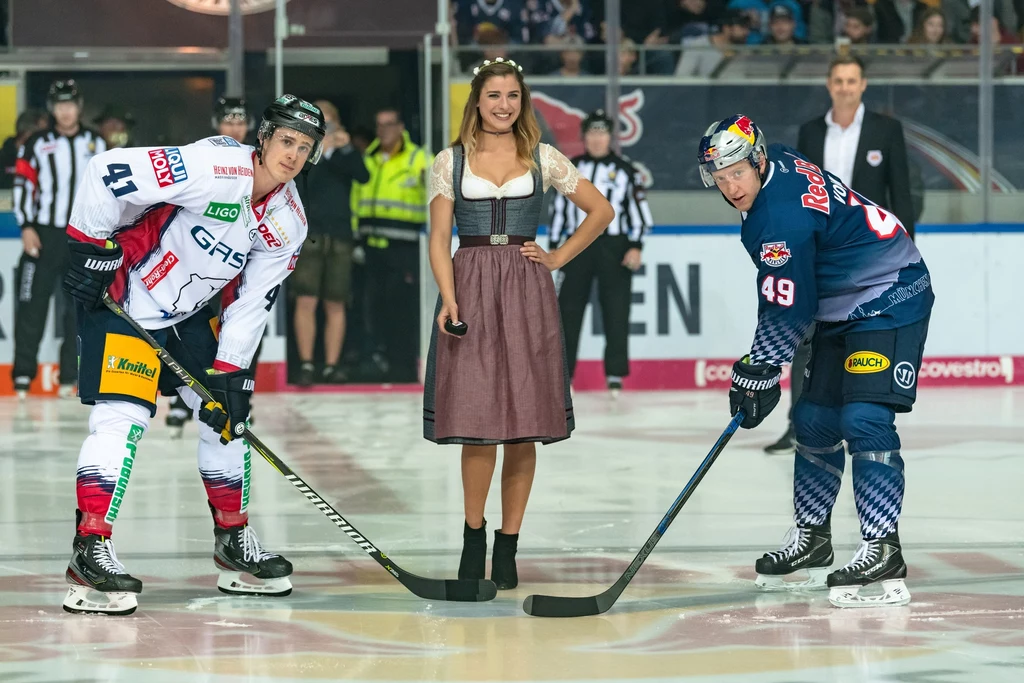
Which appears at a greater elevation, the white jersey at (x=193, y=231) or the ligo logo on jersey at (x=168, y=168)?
the ligo logo on jersey at (x=168, y=168)

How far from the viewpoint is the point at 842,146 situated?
5.70m

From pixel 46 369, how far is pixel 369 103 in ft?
7.39

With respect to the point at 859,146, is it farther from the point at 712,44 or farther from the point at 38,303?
the point at 38,303

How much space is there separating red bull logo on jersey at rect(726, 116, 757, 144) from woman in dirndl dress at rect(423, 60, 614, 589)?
0.45 m

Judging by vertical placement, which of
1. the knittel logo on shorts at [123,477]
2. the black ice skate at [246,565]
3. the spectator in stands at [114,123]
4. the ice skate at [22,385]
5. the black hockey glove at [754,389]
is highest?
the spectator in stands at [114,123]

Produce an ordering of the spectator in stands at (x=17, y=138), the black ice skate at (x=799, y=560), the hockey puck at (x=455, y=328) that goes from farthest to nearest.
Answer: the spectator in stands at (x=17, y=138) < the black ice skate at (x=799, y=560) < the hockey puck at (x=455, y=328)

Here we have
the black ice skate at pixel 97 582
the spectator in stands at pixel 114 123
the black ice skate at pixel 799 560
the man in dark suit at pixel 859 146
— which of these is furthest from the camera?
the spectator in stands at pixel 114 123

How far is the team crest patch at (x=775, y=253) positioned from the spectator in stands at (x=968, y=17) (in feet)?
18.6

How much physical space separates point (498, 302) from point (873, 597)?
3.65ft

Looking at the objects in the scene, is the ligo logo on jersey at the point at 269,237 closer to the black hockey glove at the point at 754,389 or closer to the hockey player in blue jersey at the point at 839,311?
the hockey player in blue jersey at the point at 839,311

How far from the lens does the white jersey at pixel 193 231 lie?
11.5ft

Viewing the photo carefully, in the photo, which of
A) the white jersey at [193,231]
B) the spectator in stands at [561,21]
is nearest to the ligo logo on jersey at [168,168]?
the white jersey at [193,231]

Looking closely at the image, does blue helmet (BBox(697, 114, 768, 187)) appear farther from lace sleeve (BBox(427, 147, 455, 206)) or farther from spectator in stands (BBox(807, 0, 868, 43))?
spectator in stands (BBox(807, 0, 868, 43))

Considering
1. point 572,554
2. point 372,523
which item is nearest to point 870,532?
point 572,554
